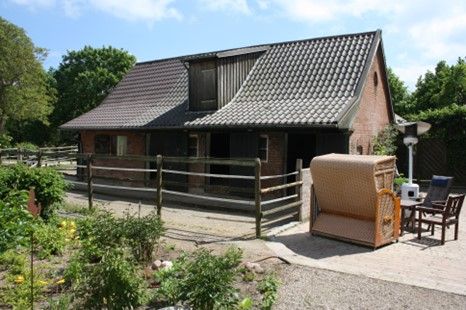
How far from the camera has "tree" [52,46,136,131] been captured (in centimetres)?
4278

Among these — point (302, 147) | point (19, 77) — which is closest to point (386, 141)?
point (302, 147)

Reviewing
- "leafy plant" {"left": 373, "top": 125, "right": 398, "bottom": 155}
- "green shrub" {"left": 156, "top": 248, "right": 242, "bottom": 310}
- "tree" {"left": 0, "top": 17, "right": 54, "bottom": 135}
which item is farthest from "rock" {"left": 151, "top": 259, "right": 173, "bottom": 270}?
"tree" {"left": 0, "top": 17, "right": 54, "bottom": 135}

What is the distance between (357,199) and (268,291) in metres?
3.45

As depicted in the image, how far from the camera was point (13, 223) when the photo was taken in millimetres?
5047

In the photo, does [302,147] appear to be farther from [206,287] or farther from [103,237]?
[206,287]

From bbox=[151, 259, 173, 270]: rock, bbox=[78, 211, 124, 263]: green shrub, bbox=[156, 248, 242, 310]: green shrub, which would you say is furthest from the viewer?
bbox=[151, 259, 173, 270]: rock

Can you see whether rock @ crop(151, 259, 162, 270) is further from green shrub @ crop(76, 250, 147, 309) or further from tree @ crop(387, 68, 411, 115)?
tree @ crop(387, 68, 411, 115)

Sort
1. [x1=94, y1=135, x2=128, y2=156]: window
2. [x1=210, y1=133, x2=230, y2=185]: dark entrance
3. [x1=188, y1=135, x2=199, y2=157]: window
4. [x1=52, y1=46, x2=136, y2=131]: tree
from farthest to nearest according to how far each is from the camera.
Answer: [x1=52, y1=46, x2=136, y2=131]: tree, [x1=94, y1=135, x2=128, y2=156]: window, [x1=210, y1=133, x2=230, y2=185]: dark entrance, [x1=188, y1=135, x2=199, y2=157]: window

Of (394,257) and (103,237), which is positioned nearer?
(103,237)

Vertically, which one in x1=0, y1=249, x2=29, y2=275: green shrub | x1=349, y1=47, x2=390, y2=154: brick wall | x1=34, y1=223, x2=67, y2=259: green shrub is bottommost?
x1=0, y1=249, x2=29, y2=275: green shrub

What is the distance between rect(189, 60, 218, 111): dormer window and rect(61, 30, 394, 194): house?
0.12ft

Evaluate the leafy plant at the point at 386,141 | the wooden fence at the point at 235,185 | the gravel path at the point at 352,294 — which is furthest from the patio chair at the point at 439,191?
the leafy plant at the point at 386,141

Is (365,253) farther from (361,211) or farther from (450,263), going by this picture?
(450,263)

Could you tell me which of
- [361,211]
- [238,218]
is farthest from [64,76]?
[361,211]
